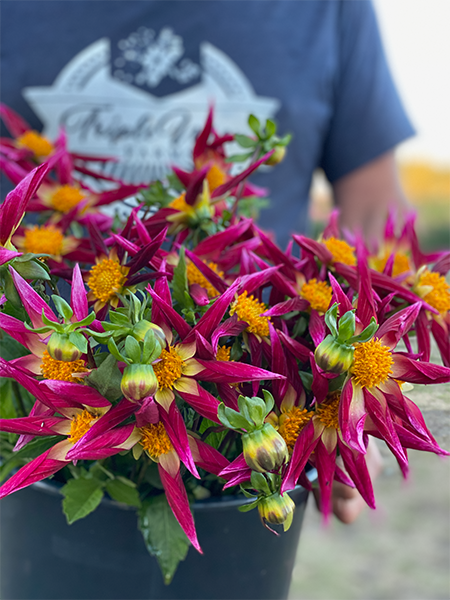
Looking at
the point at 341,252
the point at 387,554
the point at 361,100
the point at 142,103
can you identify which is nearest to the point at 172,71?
the point at 142,103

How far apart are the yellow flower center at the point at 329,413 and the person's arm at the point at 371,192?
66 centimetres

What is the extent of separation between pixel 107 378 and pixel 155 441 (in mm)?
28

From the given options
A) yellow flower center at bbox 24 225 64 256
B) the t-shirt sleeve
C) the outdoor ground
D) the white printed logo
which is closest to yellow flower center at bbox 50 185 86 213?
yellow flower center at bbox 24 225 64 256

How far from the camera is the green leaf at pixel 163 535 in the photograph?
0.67 feet

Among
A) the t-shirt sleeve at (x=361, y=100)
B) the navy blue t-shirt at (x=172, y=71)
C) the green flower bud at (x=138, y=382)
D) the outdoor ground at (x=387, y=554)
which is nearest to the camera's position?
the green flower bud at (x=138, y=382)

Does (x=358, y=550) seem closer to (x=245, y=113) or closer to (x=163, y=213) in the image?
(x=245, y=113)

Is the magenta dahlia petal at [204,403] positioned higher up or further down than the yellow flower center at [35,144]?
further down

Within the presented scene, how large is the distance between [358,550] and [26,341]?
106 centimetres

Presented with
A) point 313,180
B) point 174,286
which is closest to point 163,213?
point 174,286

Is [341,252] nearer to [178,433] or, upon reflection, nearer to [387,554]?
[178,433]

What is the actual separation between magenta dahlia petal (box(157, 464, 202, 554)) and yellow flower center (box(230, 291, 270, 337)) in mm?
52

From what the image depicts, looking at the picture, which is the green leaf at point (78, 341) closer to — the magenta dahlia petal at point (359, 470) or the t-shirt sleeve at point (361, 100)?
the magenta dahlia petal at point (359, 470)

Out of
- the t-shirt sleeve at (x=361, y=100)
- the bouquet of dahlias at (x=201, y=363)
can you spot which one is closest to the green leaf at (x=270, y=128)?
the bouquet of dahlias at (x=201, y=363)

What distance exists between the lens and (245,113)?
0.68m
